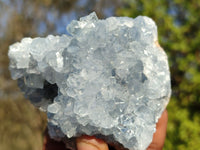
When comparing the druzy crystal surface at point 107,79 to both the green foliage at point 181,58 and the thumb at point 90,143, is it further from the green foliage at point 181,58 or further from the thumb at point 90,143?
the green foliage at point 181,58

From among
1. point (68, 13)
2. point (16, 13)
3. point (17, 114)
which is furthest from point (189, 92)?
point (17, 114)

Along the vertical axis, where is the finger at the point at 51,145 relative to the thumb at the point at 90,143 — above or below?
below

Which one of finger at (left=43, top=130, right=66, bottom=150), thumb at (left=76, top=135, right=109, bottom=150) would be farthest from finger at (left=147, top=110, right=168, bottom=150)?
finger at (left=43, top=130, right=66, bottom=150)

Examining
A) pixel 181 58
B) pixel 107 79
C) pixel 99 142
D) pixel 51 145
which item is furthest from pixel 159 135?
pixel 181 58

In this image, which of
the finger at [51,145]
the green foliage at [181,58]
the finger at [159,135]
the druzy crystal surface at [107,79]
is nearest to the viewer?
the druzy crystal surface at [107,79]

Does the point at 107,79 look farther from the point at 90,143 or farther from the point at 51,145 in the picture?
the point at 51,145

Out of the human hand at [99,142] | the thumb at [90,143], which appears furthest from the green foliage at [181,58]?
the thumb at [90,143]
